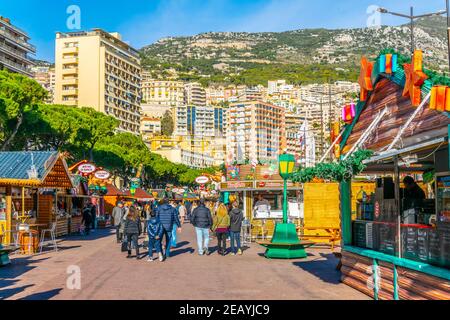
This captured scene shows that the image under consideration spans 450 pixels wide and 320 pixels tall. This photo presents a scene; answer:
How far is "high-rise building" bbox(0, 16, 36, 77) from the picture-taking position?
275 feet

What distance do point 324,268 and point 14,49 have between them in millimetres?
85742

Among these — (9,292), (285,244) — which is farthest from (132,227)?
(9,292)

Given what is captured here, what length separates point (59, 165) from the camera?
20.8 meters

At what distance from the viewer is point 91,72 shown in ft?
342

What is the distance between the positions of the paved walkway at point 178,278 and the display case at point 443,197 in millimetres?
2688

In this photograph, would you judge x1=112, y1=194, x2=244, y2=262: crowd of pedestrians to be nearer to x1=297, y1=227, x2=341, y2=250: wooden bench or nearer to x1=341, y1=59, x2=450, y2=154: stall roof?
x1=297, y1=227, x2=341, y2=250: wooden bench

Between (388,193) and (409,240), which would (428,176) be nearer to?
(388,193)

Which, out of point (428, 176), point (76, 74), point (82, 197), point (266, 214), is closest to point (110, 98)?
point (76, 74)

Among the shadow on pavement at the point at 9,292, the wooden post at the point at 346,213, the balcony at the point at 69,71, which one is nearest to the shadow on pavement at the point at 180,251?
the shadow on pavement at the point at 9,292

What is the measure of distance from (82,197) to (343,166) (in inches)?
1019

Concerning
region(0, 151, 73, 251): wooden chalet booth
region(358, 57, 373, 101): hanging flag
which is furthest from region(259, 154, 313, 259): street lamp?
region(0, 151, 73, 251): wooden chalet booth

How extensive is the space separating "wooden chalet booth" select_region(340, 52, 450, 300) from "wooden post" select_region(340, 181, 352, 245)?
2 centimetres

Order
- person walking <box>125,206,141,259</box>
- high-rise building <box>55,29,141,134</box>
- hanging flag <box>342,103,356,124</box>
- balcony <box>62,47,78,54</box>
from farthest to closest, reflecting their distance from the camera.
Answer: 1. balcony <box>62,47,78,54</box>
2. high-rise building <box>55,29,141,134</box>
3. person walking <box>125,206,141,259</box>
4. hanging flag <box>342,103,356,124</box>

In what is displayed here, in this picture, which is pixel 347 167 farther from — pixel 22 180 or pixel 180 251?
pixel 22 180
